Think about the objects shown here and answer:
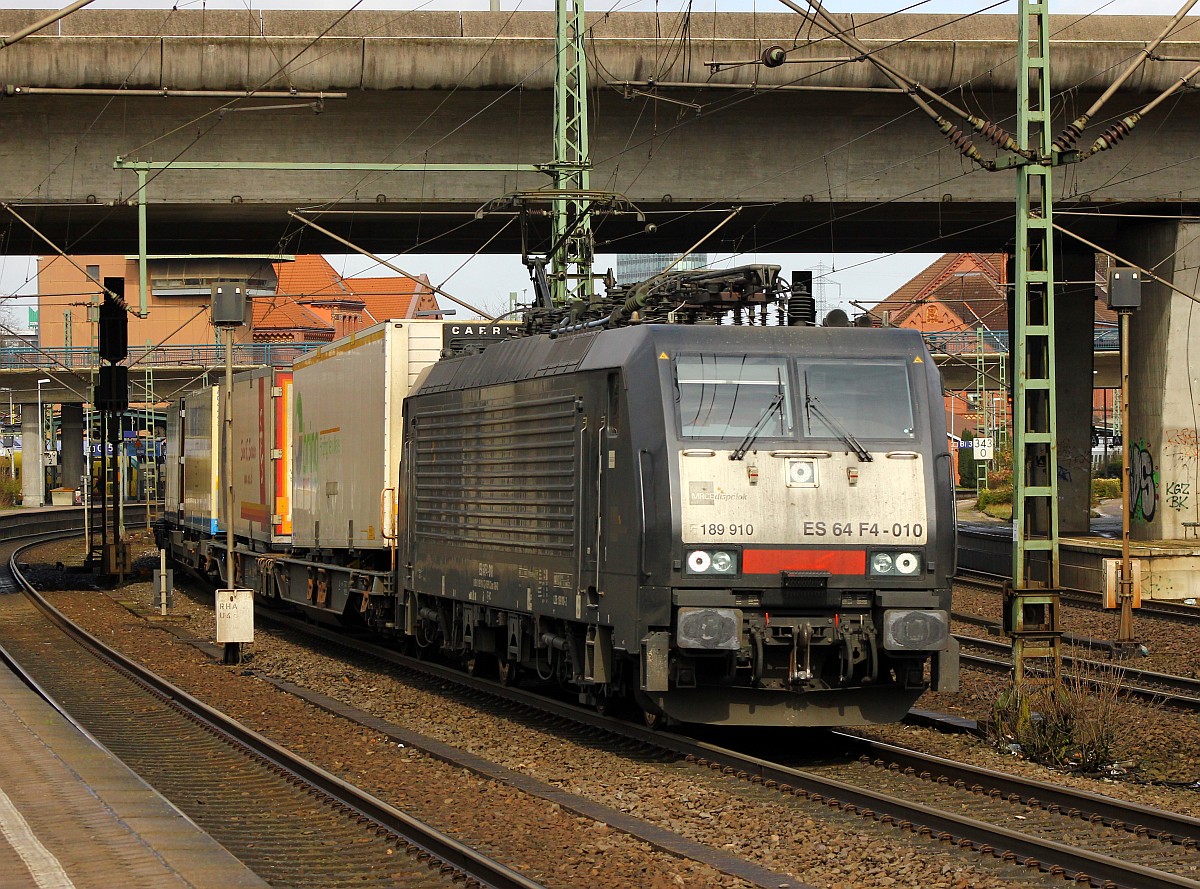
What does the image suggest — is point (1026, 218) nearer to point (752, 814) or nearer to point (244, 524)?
point (752, 814)

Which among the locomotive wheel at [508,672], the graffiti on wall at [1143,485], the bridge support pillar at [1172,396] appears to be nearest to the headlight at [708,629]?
the locomotive wheel at [508,672]

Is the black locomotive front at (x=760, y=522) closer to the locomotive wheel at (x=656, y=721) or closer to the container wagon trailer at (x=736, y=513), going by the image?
the container wagon trailer at (x=736, y=513)

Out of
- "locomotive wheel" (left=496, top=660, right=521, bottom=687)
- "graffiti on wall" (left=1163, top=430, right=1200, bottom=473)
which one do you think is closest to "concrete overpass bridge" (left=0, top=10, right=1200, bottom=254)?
"graffiti on wall" (left=1163, top=430, right=1200, bottom=473)

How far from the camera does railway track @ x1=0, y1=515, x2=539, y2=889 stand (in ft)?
28.3

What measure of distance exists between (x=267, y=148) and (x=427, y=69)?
124 inches

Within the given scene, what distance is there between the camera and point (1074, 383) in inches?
1287

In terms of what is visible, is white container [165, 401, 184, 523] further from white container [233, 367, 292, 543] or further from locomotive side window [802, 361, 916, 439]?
locomotive side window [802, 361, 916, 439]

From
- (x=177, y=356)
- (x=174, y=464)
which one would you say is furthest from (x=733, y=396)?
(x=177, y=356)

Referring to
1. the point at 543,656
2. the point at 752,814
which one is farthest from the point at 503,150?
the point at 752,814

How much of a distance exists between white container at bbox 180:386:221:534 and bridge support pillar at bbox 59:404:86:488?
4701cm

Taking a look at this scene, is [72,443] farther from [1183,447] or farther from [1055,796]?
[1055,796]

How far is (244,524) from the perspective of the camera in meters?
25.5

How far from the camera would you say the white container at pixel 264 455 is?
22.7m

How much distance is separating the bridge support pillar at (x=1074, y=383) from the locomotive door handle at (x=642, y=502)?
22.8 m
